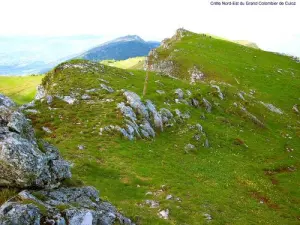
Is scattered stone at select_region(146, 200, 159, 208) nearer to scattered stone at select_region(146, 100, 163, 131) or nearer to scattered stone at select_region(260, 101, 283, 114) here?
scattered stone at select_region(146, 100, 163, 131)

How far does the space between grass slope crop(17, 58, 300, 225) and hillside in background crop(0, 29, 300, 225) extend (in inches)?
5.5

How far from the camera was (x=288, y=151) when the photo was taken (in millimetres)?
57844

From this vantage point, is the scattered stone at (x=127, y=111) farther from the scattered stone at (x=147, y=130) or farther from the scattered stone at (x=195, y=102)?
the scattered stone at (x=195, y=102)

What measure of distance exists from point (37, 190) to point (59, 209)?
2436mm

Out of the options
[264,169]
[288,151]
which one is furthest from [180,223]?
[288,151]

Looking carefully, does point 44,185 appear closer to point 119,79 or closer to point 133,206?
point 133,206

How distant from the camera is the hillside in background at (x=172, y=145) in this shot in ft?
101

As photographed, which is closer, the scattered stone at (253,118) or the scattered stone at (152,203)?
the scattered stone at (152,203)

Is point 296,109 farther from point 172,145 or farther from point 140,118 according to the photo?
point 140,118

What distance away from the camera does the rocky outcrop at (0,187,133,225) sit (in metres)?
14.4

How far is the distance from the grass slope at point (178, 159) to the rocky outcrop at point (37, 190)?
7055 millimetres

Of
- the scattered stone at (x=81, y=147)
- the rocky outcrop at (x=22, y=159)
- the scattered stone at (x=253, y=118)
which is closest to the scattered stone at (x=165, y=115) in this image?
the scattered stone at (x=81, y=147)

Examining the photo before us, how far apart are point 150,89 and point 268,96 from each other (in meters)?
43.2

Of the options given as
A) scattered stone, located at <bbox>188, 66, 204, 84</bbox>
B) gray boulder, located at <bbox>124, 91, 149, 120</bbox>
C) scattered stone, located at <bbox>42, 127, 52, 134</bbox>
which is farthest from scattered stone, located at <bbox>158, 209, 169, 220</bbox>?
scattered stone, located at <bbox>188, 66, 204, 84</bbox>
